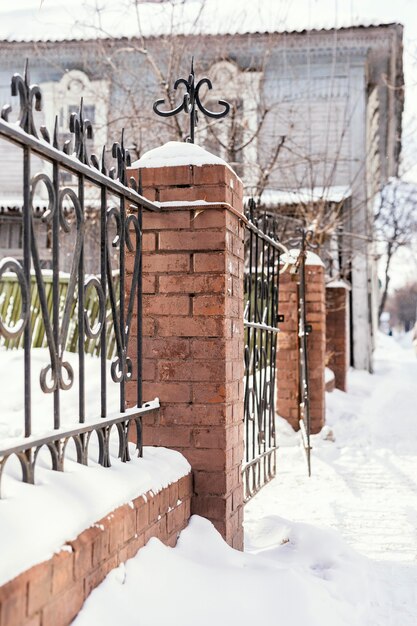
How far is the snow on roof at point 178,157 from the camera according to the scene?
3254mm

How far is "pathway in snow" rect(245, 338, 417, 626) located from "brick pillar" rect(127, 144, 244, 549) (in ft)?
2.82

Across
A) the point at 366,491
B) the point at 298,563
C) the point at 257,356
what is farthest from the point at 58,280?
the point at 366,491

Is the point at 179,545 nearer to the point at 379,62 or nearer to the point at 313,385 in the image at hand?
the point at 313,385

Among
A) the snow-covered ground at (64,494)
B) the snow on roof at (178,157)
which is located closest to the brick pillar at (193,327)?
the snow on roof at (178,157)

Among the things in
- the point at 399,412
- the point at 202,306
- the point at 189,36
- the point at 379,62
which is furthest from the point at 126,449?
the point at 379,62

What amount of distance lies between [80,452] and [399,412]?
7.87m

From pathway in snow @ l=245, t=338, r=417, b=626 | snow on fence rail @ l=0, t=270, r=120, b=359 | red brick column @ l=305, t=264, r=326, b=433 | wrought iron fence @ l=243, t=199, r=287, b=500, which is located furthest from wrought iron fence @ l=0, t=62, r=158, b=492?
snow on fence rail @ l=0, t=270, r=120, b=359

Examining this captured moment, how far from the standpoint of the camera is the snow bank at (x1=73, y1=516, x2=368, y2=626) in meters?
2.16

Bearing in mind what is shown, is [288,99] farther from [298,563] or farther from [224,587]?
[224,587]

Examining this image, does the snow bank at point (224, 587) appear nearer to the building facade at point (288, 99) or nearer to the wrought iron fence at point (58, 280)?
the wrought iron fence at point (58, 280)

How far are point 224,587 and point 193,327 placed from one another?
108 cm

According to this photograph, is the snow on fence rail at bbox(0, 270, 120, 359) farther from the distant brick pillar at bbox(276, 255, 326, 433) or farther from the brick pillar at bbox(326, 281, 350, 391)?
the brick pillar at bbox(326, 281, 350, 391)

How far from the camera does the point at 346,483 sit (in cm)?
586

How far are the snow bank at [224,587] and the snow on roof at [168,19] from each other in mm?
8292
